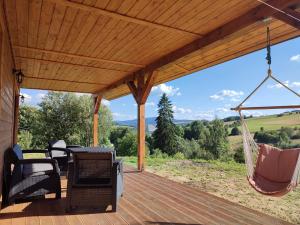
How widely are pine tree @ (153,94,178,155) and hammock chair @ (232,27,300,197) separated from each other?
3223 centimetres

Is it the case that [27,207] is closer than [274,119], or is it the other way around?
[27,207]

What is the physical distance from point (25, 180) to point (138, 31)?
250 centimetres

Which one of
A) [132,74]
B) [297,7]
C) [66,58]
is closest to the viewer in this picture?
[297,7]

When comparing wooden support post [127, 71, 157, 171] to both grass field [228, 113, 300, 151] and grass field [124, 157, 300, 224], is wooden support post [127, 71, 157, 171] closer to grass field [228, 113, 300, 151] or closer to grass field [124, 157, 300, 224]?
grass field [124, 157, 300, 224]

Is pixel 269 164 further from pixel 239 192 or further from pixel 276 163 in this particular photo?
pixel 239 192

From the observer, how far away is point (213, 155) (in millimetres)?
36125

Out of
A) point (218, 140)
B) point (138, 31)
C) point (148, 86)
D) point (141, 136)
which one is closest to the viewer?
point (138, 31)

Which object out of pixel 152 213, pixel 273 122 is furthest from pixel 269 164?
pixel 273 122

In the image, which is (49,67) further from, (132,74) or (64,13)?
(64,13)

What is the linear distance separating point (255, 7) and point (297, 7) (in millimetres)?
485

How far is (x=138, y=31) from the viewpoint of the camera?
392 centimetres

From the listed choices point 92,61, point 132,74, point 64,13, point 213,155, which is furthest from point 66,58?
point 213,155

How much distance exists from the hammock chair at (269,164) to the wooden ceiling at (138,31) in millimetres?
678

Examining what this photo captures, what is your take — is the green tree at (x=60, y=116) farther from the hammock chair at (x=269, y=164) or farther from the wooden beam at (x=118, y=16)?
the hammock chair at (x=269, y=164)
